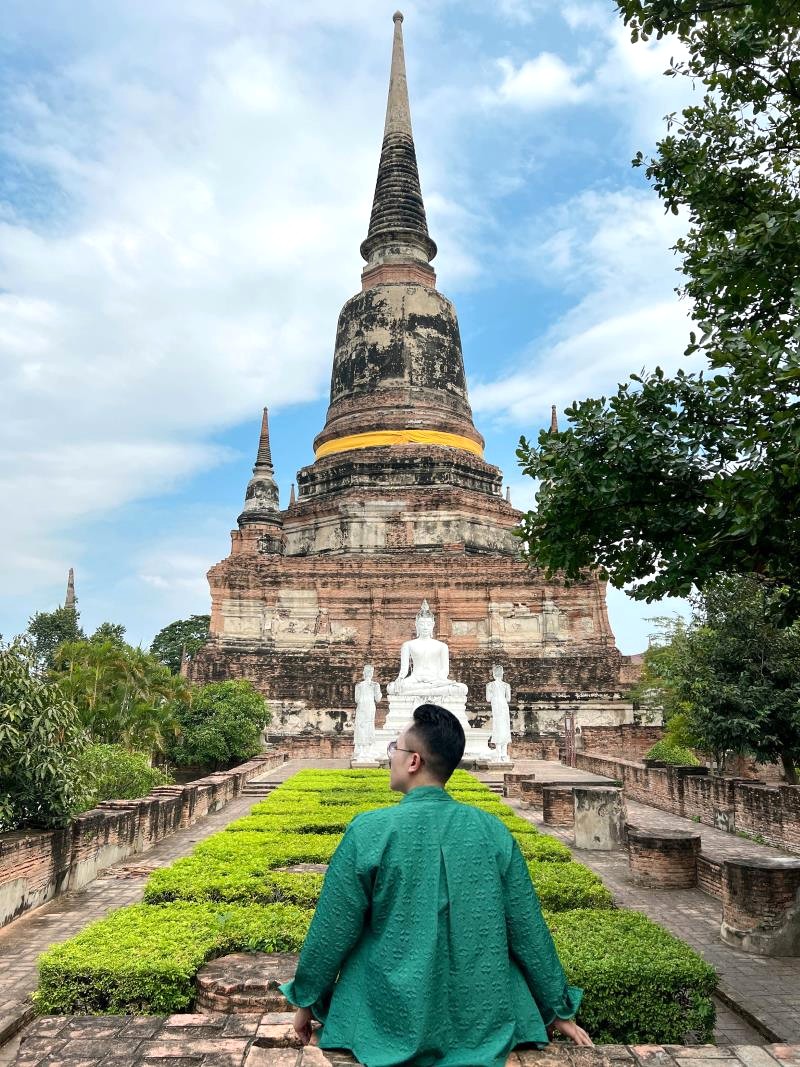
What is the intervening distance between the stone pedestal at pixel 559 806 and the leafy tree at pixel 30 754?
767 centimetres

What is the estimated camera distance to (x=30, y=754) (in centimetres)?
902

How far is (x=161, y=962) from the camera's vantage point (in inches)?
206

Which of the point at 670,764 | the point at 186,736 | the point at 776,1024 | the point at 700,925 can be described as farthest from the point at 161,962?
the point at 186,736

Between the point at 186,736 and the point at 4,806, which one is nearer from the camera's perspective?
the point at 4,806

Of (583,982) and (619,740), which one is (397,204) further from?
(583,982)

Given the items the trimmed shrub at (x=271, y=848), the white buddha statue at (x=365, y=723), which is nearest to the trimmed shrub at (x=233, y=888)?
the trimmed shrub at (x=271, y=848)

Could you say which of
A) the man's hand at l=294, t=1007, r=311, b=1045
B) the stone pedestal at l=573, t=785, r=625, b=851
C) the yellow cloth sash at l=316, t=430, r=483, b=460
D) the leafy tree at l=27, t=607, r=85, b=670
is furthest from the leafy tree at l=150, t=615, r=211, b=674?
the man's hand at l=294, t=1007, r=311, b=1045

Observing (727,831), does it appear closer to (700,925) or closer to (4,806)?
(700,925)

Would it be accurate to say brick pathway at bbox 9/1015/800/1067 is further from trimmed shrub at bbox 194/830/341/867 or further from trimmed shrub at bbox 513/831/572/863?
trimmed shrub at bbox 513/831/572/863

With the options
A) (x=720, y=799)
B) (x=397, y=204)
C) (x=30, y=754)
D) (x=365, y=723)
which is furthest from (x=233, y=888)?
(x=397, y=204)

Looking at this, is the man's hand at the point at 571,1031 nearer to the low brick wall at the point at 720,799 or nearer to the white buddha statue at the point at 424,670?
the low brick wall at the point at 720,799

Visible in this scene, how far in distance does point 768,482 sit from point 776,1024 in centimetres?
359

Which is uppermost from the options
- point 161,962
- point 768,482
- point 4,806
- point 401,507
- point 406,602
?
point 401,507

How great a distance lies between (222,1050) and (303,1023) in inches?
24.0
